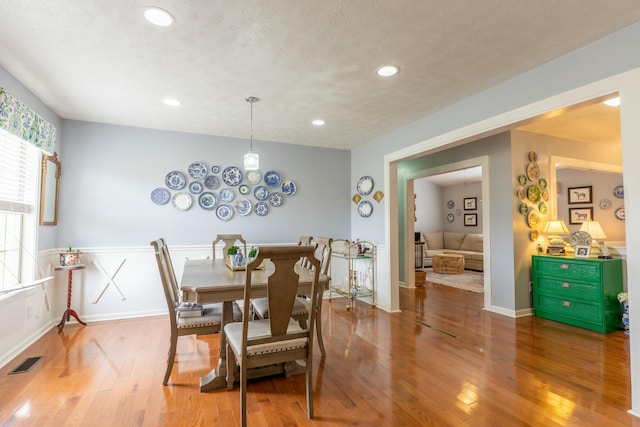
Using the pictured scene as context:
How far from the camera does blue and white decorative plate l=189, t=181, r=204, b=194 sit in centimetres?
431

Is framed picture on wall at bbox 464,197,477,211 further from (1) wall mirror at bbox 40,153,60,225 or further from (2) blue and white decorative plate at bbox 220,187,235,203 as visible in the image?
(1) wall mirror at bbox 40,153,60,225

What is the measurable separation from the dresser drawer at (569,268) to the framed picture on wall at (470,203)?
18.0 feet

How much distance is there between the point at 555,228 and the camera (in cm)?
404

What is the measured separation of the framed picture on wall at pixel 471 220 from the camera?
9.09 meters

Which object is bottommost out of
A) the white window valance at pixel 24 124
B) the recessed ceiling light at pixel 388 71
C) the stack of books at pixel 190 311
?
the stack of books at pixel 190 311

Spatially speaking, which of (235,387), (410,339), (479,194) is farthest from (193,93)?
(479,194)

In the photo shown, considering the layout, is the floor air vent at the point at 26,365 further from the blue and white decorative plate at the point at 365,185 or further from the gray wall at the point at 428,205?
the gray wall at the point at 428,205

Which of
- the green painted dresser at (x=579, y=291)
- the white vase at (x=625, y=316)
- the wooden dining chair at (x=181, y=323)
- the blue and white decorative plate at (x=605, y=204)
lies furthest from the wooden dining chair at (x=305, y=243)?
the blue and white decorative plate at (x=605, y=204)

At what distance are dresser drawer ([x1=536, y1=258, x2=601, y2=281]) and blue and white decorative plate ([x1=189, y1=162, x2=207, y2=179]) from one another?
4.47 metres

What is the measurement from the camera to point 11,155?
288 cm

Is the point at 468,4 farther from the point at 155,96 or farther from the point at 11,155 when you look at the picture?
the point at 11,155

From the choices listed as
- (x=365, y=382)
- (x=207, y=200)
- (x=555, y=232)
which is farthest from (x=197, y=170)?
(x=555, y=232)

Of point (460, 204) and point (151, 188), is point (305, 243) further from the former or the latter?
point (460, 204)

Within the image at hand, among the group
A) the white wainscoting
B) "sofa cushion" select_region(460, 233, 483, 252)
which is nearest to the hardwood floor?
the white wainscoting
